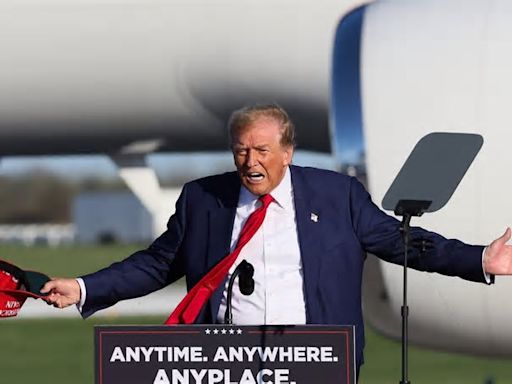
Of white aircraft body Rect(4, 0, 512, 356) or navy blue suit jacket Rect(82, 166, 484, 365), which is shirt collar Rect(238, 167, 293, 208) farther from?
white aircraft body Rect(4, 0, 512, 356)

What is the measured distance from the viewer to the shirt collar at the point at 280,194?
128 inches

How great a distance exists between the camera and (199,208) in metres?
3.34

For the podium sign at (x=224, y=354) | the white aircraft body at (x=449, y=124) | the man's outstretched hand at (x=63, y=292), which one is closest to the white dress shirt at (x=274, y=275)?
the podium sign at (x=224, y=354)

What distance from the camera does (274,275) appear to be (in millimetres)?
3191

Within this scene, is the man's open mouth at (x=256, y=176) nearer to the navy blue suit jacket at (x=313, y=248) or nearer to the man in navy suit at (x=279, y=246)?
the man in navy suit at (x=279, y=246)

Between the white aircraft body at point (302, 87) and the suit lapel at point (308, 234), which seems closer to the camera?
the suit lapel at point (308, 234)

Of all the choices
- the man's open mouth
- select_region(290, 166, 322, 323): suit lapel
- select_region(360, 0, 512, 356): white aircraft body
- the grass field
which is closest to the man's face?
the man's open mouth

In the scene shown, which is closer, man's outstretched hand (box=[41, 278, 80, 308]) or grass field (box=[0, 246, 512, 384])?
man's outstretched hand (box=[41, 278, 80, 308])

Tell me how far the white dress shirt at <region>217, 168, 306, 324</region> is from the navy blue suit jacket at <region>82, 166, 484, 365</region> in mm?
22

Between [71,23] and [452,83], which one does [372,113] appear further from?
[71,23]

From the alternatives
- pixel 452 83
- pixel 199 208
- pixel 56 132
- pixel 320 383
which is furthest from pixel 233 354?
pixel 56 132

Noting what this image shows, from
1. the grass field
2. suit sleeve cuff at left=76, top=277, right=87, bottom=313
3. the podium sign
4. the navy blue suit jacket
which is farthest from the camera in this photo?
the grass field

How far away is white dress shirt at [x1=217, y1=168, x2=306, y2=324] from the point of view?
3.18 m

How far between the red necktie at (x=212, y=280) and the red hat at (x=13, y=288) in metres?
0.29
